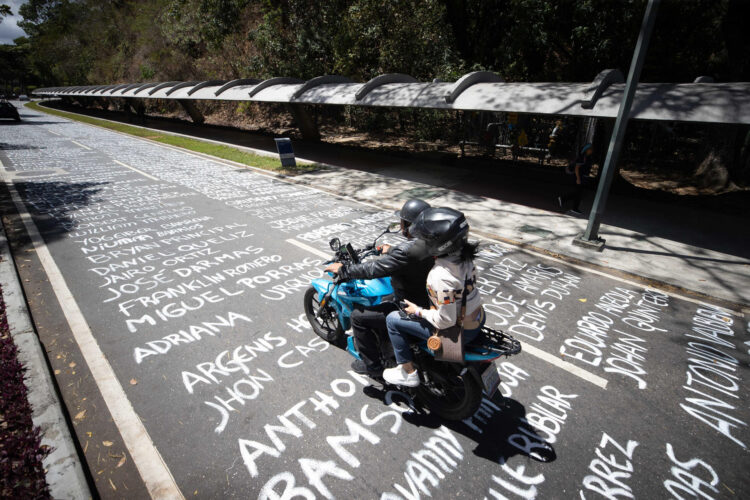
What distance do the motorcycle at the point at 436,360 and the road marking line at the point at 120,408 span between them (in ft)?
6.38

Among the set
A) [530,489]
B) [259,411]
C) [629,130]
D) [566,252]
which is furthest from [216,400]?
[629,130]

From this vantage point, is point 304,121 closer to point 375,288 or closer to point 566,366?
point 375,288

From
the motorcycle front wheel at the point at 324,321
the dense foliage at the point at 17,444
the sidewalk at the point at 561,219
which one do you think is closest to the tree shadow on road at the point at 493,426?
the motorcycle front wheel at the point at 324,321

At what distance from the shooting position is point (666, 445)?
3.18 metres

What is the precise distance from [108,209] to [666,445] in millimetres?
11516

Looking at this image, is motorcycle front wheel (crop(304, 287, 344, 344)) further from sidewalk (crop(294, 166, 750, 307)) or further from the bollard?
the bollard

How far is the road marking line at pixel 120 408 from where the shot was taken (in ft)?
9.28

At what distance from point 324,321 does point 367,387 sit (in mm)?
1051

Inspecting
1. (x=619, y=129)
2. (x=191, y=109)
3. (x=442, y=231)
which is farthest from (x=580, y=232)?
(x=191, y=109)

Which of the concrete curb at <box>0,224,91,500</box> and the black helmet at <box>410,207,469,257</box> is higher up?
the black helmet at <box>410,207,469,257</box>

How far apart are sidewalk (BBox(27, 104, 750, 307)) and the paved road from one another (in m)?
0.96

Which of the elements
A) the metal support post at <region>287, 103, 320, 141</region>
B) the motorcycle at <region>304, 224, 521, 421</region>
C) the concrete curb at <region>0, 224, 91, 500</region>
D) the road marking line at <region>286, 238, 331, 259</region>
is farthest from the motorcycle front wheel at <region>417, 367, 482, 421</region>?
the metal support post at <region>287, 103, 320, 141</region>

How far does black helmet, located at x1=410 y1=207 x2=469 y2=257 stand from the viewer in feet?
8.57

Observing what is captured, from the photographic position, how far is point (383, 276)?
3119 millimetres
